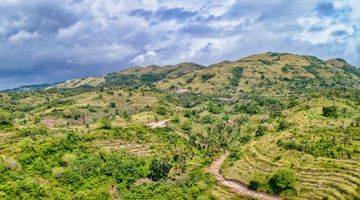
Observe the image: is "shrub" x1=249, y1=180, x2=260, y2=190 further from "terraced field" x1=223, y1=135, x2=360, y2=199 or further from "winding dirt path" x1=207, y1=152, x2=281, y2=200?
"terraced field" x1=223, y1=135, x2=360, y2=199

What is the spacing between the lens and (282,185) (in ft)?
316

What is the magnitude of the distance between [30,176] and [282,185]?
5514 cm

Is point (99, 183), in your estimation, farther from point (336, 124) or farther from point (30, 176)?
point (336, 124)

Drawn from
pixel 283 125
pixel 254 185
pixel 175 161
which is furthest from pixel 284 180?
pixel 283 125

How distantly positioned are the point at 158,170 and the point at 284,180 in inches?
1329

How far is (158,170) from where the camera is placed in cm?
11619

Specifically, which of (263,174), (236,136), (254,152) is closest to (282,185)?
(263,174)

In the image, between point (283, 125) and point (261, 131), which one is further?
point (261, 131)

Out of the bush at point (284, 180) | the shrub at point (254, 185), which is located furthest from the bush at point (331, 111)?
the shrub at point (254, 185)

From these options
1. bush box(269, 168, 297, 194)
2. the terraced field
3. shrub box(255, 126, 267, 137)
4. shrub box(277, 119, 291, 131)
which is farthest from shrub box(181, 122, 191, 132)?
bush box(269, 168, 297, 194)

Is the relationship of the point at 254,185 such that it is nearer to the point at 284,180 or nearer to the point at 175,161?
the point at 284,180

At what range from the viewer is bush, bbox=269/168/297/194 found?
3797 inches

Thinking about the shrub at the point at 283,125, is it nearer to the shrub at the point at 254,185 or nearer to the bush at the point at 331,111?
the bush at the point at 331,111

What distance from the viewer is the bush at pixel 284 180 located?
9644 cm
